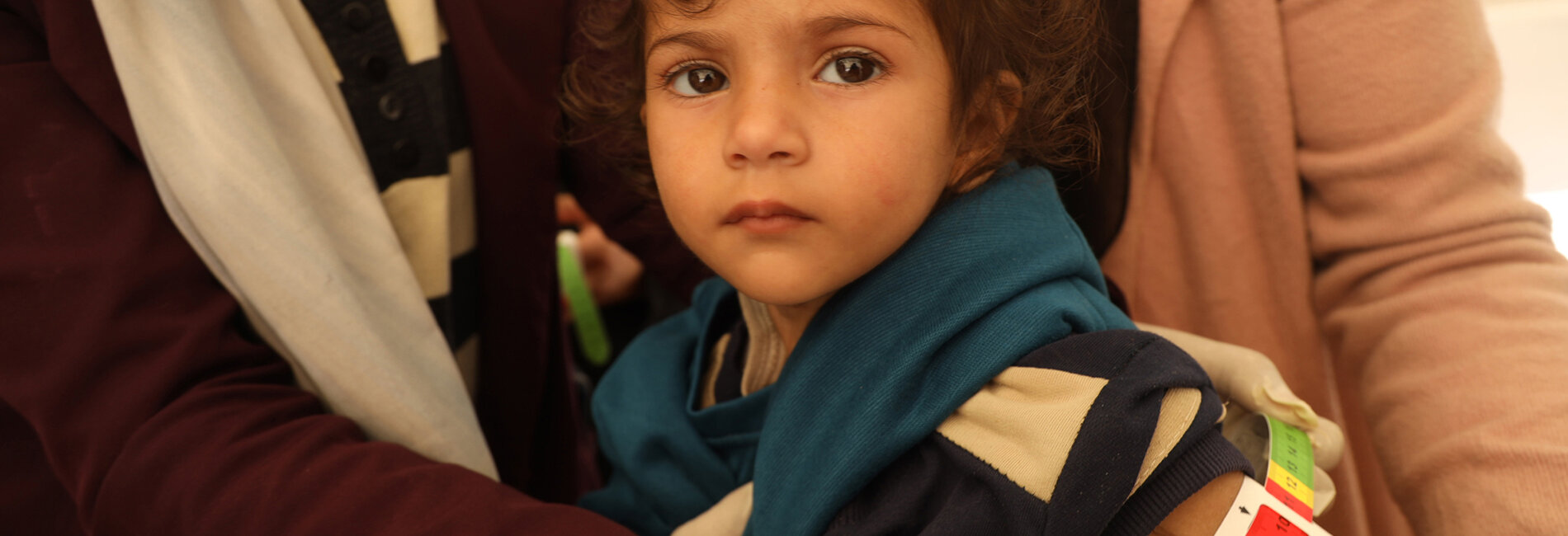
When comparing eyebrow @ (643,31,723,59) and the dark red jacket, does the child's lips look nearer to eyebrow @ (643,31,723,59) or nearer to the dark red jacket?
eyebrow @ (643,31,723,59)

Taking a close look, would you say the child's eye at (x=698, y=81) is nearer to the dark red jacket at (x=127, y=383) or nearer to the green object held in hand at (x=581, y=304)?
the dark red jacket at (x=127, y=383)

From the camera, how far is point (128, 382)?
0.57 meters

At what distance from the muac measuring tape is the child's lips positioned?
29 centimetres

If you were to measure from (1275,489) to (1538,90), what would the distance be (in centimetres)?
88

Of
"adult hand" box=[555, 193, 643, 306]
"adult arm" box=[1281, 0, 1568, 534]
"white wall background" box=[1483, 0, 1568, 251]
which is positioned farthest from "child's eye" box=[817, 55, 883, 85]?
"adult hand" box=[555, 193, 643, 306]

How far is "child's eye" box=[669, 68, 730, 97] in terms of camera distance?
22.5 inches

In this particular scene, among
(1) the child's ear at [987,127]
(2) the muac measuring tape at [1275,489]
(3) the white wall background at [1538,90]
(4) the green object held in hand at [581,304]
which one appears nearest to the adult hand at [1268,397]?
(2) the muac measuring tape at [1275,489]

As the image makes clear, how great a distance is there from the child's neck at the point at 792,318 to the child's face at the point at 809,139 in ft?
0.33

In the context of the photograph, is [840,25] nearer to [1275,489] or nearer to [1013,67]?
[1013,67]

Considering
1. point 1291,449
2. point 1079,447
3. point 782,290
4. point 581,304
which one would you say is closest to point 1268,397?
point 1291,449

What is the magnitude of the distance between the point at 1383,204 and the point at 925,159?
379mm

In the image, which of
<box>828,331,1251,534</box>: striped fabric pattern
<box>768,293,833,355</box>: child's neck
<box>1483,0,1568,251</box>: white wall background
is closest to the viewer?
<box>828,331,1251,534</box>: striped fabric pattern

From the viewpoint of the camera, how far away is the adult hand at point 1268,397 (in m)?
0.55

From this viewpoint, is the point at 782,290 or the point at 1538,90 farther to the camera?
the point at 1538,90
